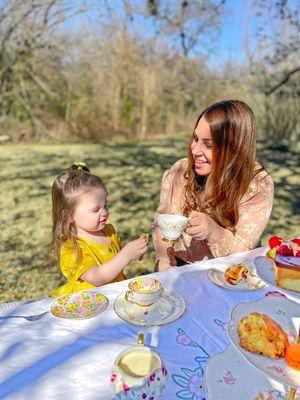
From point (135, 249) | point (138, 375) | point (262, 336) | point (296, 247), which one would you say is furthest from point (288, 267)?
point (138, 375)

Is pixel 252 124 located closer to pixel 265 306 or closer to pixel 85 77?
pixel 265 306

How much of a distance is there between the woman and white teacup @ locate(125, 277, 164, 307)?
50 cm

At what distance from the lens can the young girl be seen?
1.74 meters

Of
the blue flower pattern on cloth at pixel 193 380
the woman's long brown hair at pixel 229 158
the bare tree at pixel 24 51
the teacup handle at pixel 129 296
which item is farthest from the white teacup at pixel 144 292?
the bare tree at pixel 24 51

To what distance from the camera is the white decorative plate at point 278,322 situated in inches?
34.1

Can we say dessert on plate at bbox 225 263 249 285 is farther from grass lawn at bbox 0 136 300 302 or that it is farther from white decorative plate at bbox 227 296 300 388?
grass lawn at bbox 0 136 300 302

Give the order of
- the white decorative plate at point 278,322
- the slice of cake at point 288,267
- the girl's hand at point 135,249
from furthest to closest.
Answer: the girl's hand at point 135,249 < the slice of cake at point 288,267 < the white decorative plate at point 278,322

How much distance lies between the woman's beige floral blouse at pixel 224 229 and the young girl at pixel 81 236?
464mm

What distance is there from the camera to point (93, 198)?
6.21ft

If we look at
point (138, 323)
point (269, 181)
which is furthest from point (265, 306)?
point (269, 181)

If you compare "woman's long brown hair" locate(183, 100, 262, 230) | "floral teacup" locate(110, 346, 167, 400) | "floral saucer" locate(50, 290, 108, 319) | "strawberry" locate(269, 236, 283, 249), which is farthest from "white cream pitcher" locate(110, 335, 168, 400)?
"woman's long brown hair" locate(183, 100, 262, 230)

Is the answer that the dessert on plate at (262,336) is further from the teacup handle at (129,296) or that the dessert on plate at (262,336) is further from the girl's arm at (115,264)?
the girl's arm at (115,264)

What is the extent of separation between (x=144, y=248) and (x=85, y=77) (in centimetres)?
1516

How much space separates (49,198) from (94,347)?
5.33m
